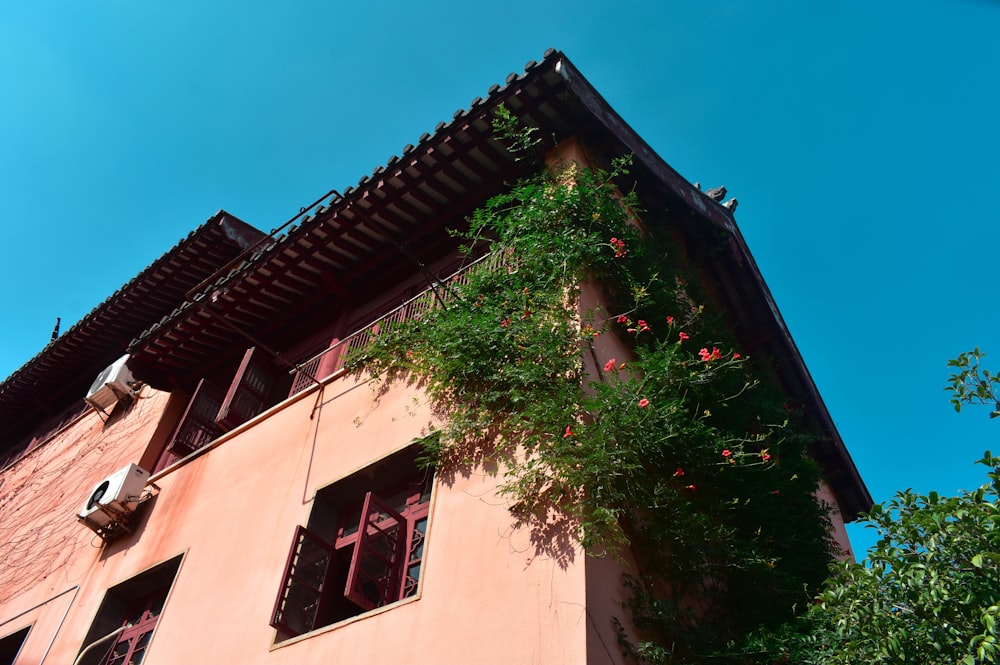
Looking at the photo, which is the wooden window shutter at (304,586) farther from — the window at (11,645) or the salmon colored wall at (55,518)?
the window at (11,645)

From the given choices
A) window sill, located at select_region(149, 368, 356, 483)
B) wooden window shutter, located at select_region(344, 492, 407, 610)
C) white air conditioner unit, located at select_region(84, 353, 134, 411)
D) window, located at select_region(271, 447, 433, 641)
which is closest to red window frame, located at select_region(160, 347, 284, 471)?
window sill, located at select_region(149, 368, 356, 483)

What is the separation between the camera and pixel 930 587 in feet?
12.5

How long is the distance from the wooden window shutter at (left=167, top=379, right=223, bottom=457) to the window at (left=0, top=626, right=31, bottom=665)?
8.86 ft

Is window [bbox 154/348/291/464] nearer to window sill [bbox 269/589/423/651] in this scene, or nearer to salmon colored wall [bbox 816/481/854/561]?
window sill [bbox 269/589/423/651]

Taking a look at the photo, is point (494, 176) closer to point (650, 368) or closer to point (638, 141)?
point (638, 141)

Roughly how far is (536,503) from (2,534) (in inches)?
443

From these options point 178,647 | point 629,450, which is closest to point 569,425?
point 629,450

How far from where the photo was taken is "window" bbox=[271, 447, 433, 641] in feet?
19.8

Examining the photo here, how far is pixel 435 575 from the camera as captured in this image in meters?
5.52

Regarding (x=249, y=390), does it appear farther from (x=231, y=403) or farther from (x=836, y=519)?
(x=836, y=519)

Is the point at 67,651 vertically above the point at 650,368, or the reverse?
the point at 650,368

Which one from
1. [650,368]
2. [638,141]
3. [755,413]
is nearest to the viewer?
[650,368]

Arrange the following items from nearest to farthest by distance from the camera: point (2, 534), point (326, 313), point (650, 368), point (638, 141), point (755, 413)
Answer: point (650, 368) → point (755, 413) → point (638, 141) → point (326, 313) → point (2, 534)

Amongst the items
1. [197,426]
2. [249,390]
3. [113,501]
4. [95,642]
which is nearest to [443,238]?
[249,390]
